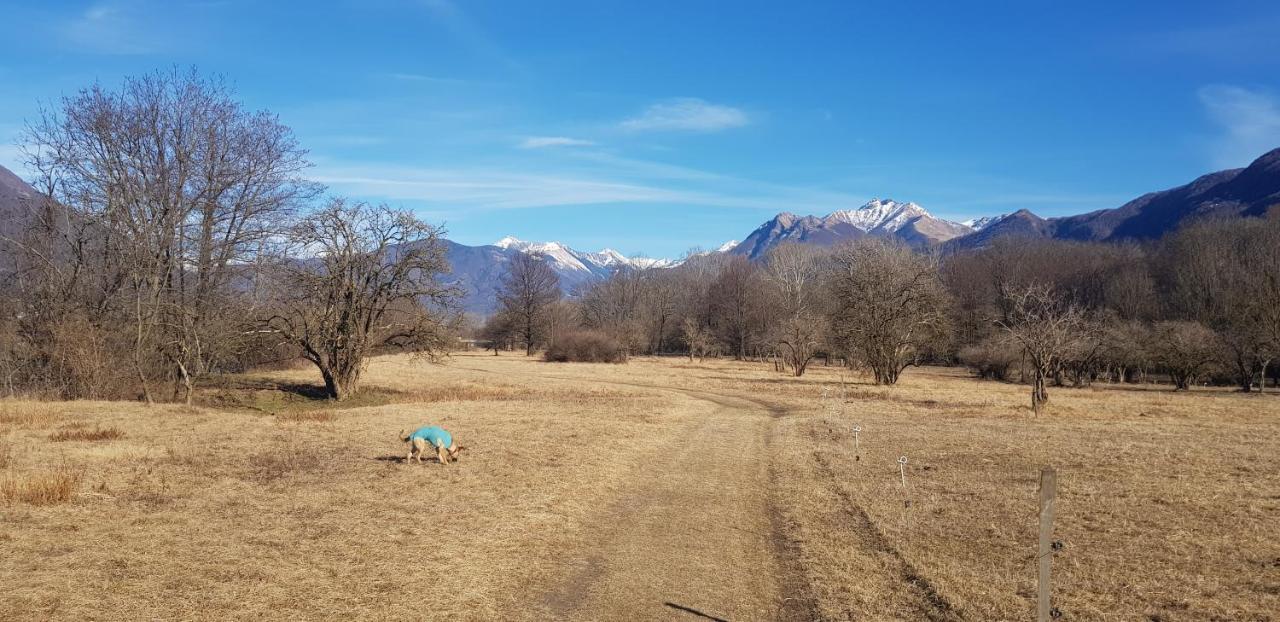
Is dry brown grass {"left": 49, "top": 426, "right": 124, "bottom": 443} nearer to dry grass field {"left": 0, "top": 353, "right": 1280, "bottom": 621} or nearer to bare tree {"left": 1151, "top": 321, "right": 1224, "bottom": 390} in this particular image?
dry grass field {"left": 0, "top": 353, "right": 1280, "bottom": 621}

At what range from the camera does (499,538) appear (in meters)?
10.2

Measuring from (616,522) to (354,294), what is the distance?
24108 millimetres

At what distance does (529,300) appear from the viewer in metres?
91.6

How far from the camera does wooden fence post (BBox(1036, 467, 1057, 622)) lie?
5785mm

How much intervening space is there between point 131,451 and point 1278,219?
108m

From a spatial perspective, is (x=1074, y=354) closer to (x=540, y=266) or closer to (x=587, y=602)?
(x=587, y=602)

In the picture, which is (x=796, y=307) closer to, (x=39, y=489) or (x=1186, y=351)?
(x=1186, y=351)

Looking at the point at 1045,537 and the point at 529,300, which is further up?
the point at 529,300

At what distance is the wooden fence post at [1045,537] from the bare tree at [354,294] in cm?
2904

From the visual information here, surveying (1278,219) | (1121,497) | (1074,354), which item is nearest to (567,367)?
(1074,354)

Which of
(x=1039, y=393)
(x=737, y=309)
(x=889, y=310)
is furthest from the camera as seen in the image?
(x=737, y=309)

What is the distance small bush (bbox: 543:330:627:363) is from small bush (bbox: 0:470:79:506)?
60.0 m

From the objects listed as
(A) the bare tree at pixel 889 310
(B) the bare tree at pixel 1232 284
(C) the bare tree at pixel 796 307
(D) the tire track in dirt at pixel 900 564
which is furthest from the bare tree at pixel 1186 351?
(D) the tire track in dirt at pixel 900 564

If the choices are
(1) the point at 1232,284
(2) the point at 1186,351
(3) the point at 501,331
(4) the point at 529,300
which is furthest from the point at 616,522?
(3) the point at 501,331
